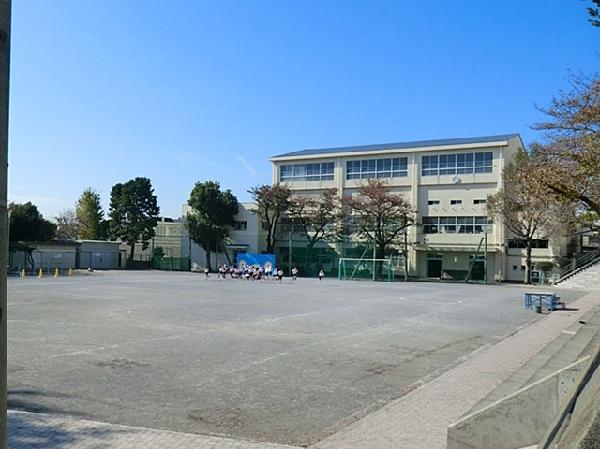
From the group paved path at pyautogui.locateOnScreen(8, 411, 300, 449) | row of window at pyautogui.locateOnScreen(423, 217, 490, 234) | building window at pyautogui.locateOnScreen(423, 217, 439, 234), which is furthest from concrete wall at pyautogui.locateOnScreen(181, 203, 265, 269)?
paved path at pyautogui.locateOnScreen(8, 411, 300, 449)

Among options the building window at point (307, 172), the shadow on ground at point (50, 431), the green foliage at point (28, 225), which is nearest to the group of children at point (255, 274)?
the building window at point (307, 172)

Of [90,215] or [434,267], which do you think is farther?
[90,215]

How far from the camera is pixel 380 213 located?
59.3 meters

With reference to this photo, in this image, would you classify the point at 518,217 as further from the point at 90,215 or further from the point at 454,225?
the point at 90,215

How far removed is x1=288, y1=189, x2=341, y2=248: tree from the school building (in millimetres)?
4155

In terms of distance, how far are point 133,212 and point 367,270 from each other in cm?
3457

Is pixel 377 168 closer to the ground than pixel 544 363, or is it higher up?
higher up

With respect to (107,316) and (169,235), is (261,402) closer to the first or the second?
(107,316)

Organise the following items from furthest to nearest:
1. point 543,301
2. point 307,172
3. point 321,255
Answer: point 307,172 < point 321,255 < point 543,301

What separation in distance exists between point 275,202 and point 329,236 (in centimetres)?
752

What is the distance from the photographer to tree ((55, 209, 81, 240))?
303 ft

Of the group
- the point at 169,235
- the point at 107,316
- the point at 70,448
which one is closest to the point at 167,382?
the point at 70,448

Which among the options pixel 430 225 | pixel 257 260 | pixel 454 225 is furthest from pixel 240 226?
pixel 454 225

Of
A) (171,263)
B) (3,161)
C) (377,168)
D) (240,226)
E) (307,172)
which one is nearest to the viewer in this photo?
(3,161)
